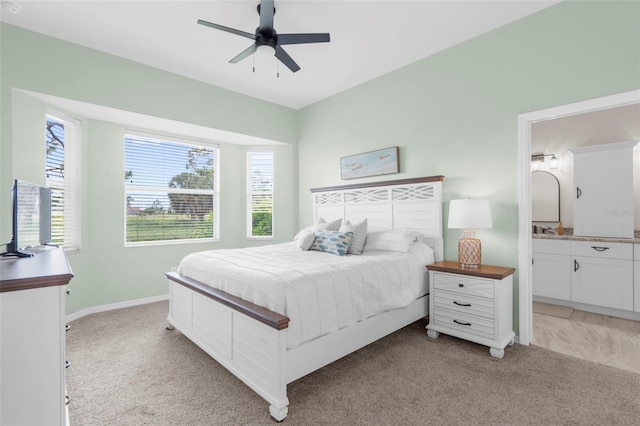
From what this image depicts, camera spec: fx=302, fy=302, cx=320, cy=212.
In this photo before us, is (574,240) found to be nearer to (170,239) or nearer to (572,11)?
(572,11)

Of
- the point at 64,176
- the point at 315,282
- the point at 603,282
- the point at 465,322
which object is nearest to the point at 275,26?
the point at 315,282

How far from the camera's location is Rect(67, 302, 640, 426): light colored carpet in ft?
5.87

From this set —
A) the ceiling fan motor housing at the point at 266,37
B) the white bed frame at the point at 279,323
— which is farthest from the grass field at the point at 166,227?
the ceiling fan motor housing at the point at 266,37

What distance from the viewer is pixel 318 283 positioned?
6.81 ft

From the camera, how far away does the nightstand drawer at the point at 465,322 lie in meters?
2.58

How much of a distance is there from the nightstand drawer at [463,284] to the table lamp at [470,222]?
0.59ft

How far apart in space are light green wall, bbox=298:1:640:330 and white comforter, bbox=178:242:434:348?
94cm

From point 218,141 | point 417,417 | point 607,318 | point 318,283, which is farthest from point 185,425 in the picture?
point 607,318

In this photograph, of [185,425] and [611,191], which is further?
[611,191]

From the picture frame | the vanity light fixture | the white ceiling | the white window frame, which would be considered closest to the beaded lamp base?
the picture frame

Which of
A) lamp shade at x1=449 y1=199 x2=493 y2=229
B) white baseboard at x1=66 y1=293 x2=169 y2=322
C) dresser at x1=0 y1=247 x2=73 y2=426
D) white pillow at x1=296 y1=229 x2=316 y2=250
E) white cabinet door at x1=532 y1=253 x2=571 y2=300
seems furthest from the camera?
white cabinet door at x1=532 y1=253 x2=571 y2=300

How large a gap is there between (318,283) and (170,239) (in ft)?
10.7

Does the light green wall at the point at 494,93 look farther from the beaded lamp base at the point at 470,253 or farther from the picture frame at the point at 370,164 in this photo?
the beaded lamp base at the point at 470,253

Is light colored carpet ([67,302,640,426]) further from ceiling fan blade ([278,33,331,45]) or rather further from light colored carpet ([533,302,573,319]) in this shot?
ceiling fan blade ([278,33,331,45])
